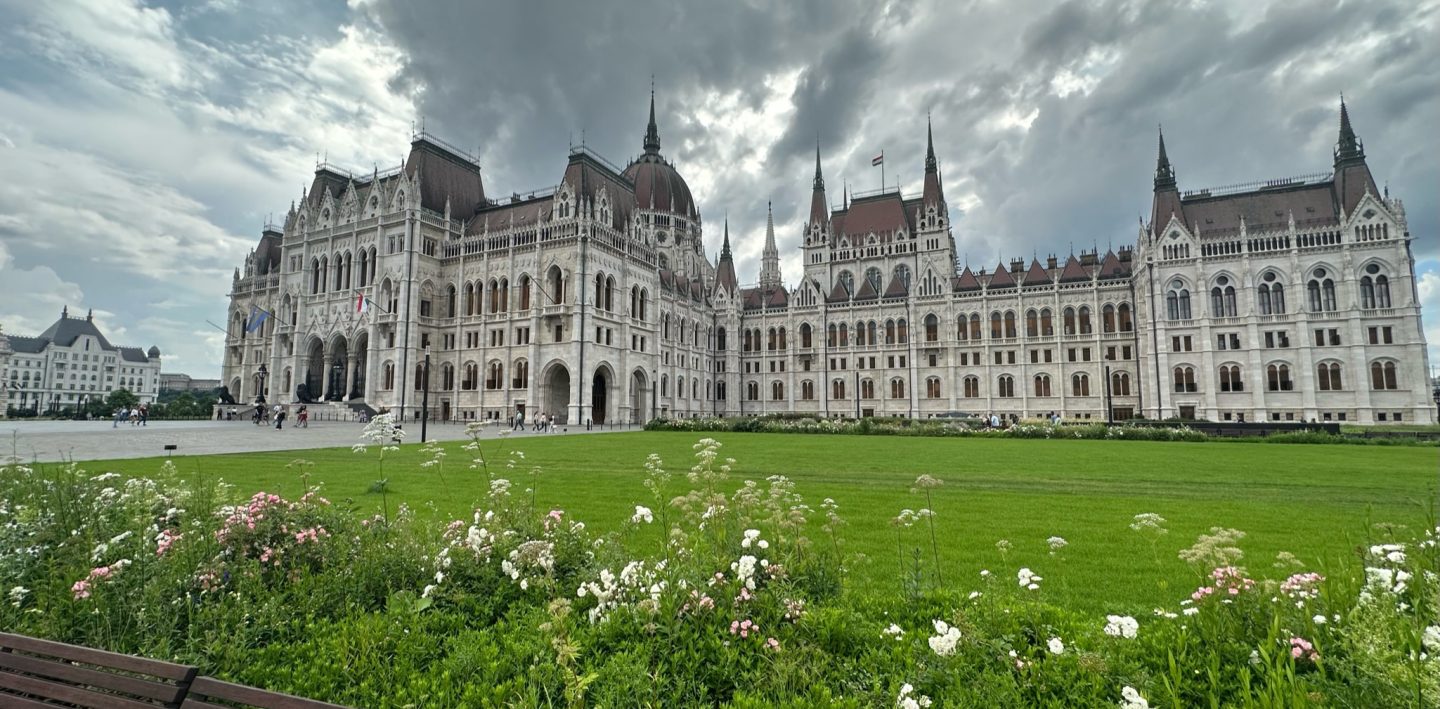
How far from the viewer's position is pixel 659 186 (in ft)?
259

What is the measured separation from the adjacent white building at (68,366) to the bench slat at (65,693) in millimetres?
Result: 152689

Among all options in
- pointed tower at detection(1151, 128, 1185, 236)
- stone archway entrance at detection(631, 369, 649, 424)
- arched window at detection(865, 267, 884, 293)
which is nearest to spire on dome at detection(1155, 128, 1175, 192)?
pointed tower at detection(1151, 128, 1185, 236)

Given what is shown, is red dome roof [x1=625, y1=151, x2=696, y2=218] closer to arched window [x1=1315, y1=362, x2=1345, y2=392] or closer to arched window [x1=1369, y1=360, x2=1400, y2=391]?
arched window [x1=1315, y1=362, x2=1345, y2=392]

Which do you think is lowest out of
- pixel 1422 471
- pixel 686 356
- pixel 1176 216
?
pixel 1422 471

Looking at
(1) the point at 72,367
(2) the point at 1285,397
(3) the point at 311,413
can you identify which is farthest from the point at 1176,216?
(1) the point at 72,367

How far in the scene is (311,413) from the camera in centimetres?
5691

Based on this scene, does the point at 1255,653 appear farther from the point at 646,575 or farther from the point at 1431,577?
the point at 646,575

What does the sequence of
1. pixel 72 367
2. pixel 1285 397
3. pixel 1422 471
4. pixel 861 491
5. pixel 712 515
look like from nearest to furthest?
pixel 712 515 < pixel 861 491 < pixel 1422 471 < pixel 1285 397 < pixel 72 367

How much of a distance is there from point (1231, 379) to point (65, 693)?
6798 centimetres

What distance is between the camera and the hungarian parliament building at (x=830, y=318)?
166ft

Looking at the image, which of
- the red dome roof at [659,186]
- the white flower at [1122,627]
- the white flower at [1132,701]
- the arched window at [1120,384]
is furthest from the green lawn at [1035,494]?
the red dome roof at [659,186]

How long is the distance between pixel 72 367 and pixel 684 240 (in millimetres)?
133721

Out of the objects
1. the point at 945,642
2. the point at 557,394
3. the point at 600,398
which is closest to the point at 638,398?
the point at 600,398

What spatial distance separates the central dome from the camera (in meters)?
77.9
